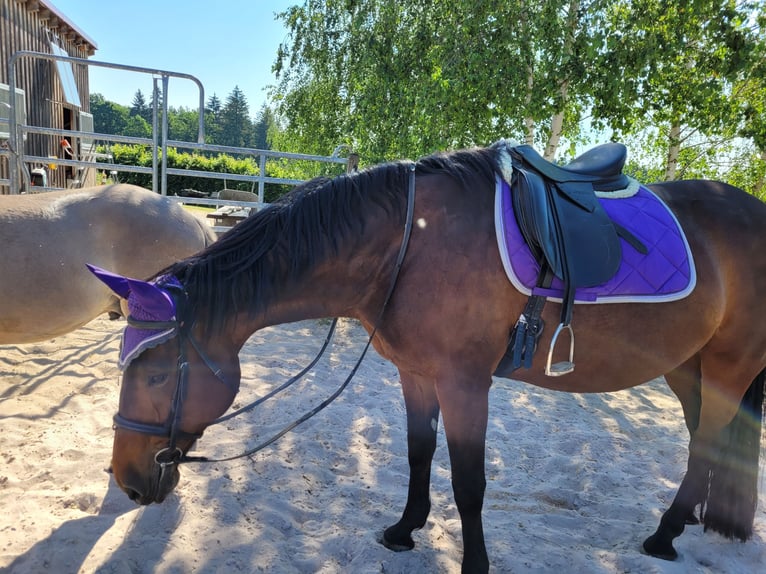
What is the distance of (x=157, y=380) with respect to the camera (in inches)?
67.5

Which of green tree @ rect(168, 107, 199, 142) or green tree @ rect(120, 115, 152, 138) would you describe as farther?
green tree @ rect(168, 107, 199, 142)

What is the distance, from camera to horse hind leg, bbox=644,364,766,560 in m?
2.48

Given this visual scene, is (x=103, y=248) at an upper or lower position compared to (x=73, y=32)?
lower

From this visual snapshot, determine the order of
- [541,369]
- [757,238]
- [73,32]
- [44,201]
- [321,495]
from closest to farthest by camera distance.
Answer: [541,369]
[757,238]
[321,495]
[44,201]
[73,32]

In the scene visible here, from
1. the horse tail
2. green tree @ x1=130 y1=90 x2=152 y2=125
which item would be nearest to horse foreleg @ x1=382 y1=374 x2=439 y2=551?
the horse tail

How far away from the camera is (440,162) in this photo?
6.86 ft

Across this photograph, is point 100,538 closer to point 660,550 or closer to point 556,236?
point 556,236

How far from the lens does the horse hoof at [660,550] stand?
7.83 ft

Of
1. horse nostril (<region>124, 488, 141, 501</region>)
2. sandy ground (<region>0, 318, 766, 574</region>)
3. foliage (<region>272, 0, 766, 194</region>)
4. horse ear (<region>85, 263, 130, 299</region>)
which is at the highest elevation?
foliage (<region>272, 0, 766, 194</region>)

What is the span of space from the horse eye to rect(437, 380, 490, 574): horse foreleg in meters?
1.04

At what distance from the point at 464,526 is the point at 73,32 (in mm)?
18176

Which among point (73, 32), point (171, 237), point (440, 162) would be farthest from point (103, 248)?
point (73, 32)

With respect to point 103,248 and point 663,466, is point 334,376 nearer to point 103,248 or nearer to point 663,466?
point 103,248

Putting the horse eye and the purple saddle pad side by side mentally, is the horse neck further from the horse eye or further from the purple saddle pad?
the purple saddle pad
